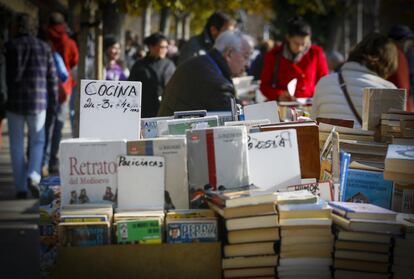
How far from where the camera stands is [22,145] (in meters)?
9.58

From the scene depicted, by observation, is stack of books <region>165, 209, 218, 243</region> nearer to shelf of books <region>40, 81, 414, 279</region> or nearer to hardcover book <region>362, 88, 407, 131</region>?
shelf of books <region>40, 81, 414, 279</region>

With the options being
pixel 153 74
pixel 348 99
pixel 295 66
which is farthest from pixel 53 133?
pixel 348 99

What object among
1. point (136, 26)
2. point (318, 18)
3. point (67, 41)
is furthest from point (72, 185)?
point (136, 26)

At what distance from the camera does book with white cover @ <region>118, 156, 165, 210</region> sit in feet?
11.8

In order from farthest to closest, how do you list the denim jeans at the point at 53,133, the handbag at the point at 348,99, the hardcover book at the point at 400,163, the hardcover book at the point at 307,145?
1. the denim jeans at the point at 53,133
2. the handbag at the point at 348,99
3. the hardcover book at the point at 307,145
4. the hardcover book at the point at 400,163

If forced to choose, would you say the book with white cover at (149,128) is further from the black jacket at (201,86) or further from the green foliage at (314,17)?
the green foliage at (314,17)

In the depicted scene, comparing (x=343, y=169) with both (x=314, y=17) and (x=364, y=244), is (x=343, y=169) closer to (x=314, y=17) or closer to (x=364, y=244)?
(x=364, y=244)

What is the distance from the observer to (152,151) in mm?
3629

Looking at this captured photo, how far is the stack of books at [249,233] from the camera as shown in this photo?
3.37 metres


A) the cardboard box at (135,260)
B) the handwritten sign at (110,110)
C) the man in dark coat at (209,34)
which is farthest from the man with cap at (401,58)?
the cardboard box at (135,260)

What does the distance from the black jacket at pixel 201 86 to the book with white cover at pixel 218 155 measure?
2.58 metres

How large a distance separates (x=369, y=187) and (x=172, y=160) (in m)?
1.07

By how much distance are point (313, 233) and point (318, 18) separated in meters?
31.2

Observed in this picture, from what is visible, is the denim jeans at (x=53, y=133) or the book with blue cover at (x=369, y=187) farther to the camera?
the denim jeans at (x=53, y=133)
